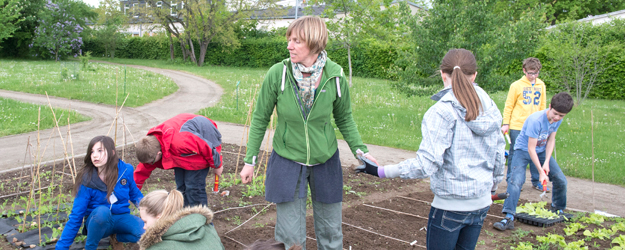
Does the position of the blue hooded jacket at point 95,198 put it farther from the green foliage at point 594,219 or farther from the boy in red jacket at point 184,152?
the green foliage at point 594,219

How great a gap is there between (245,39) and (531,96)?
98.0ft

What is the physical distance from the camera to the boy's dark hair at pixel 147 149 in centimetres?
333

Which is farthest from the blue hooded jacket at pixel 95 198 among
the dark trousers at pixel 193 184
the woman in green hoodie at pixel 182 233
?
the woman in green hoodie at pixel 182 233

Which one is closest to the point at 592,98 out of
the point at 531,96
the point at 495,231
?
the point at 531,96

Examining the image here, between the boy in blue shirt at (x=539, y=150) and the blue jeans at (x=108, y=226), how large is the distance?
3.21m

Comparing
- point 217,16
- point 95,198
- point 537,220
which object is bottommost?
point 537,220

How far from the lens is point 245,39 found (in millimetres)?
33625

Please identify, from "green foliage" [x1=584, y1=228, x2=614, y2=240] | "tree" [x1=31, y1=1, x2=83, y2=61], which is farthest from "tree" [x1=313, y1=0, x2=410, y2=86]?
"tree" [x1=31, y1=1, x2=83, y2=61]

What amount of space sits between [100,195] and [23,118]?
24.9ft

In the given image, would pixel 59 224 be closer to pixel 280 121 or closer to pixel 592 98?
pixel 280 121

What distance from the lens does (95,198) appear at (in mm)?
3320

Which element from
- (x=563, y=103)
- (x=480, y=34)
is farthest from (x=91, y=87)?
(x=563, y=103)

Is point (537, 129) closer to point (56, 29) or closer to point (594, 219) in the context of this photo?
point (594, 219)

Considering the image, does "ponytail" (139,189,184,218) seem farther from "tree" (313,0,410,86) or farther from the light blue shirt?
"tree" (313,0,410,86)
